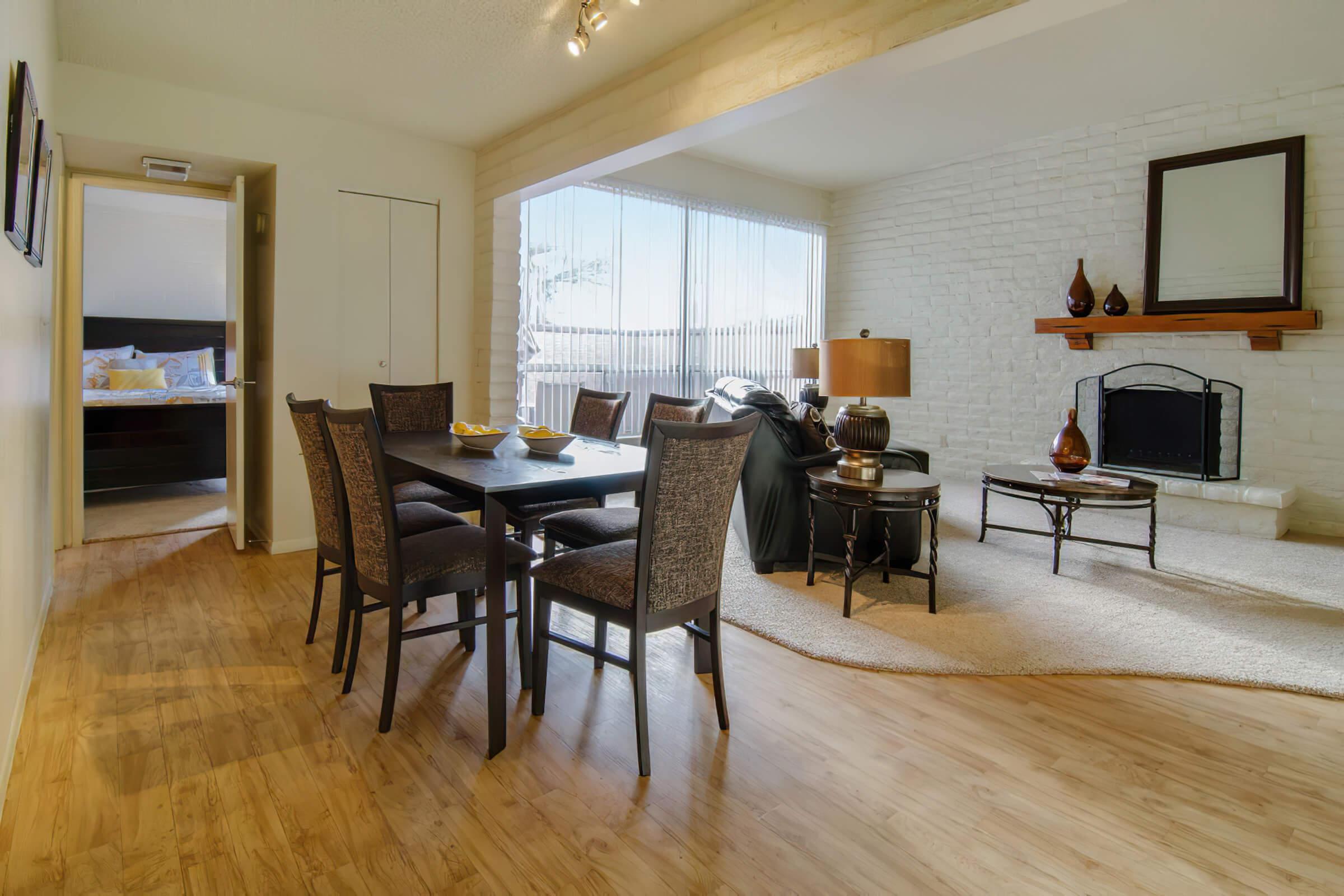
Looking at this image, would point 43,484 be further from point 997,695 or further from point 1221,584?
point 1221,584

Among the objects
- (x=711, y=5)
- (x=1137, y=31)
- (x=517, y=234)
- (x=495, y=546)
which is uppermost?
(x=1137, y=31)

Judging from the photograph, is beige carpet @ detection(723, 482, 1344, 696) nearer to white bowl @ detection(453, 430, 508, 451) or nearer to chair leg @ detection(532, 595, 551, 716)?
chair leg @ detection(532, 595, 551, 716)

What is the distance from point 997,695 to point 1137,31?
3608 millimetres

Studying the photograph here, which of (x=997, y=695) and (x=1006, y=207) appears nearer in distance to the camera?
(x=997, y=695)

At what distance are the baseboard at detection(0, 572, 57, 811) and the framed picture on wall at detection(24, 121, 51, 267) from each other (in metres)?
1.29

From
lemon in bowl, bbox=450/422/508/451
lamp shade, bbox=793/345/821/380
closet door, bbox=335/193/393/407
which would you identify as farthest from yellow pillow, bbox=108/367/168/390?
lamp shade, bbox=793/345/821/380

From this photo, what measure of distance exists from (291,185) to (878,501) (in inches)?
138

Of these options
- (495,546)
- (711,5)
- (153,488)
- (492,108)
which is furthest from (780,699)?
(153,488)

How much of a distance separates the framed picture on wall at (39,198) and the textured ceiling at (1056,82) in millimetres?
2593

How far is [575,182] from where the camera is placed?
418 cm

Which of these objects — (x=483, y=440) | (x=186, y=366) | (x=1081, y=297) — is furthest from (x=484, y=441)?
(x=186, y=366)

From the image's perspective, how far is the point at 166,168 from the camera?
12.6 feet

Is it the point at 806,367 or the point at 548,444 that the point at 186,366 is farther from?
the point at 548,444

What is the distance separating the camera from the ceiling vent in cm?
379
